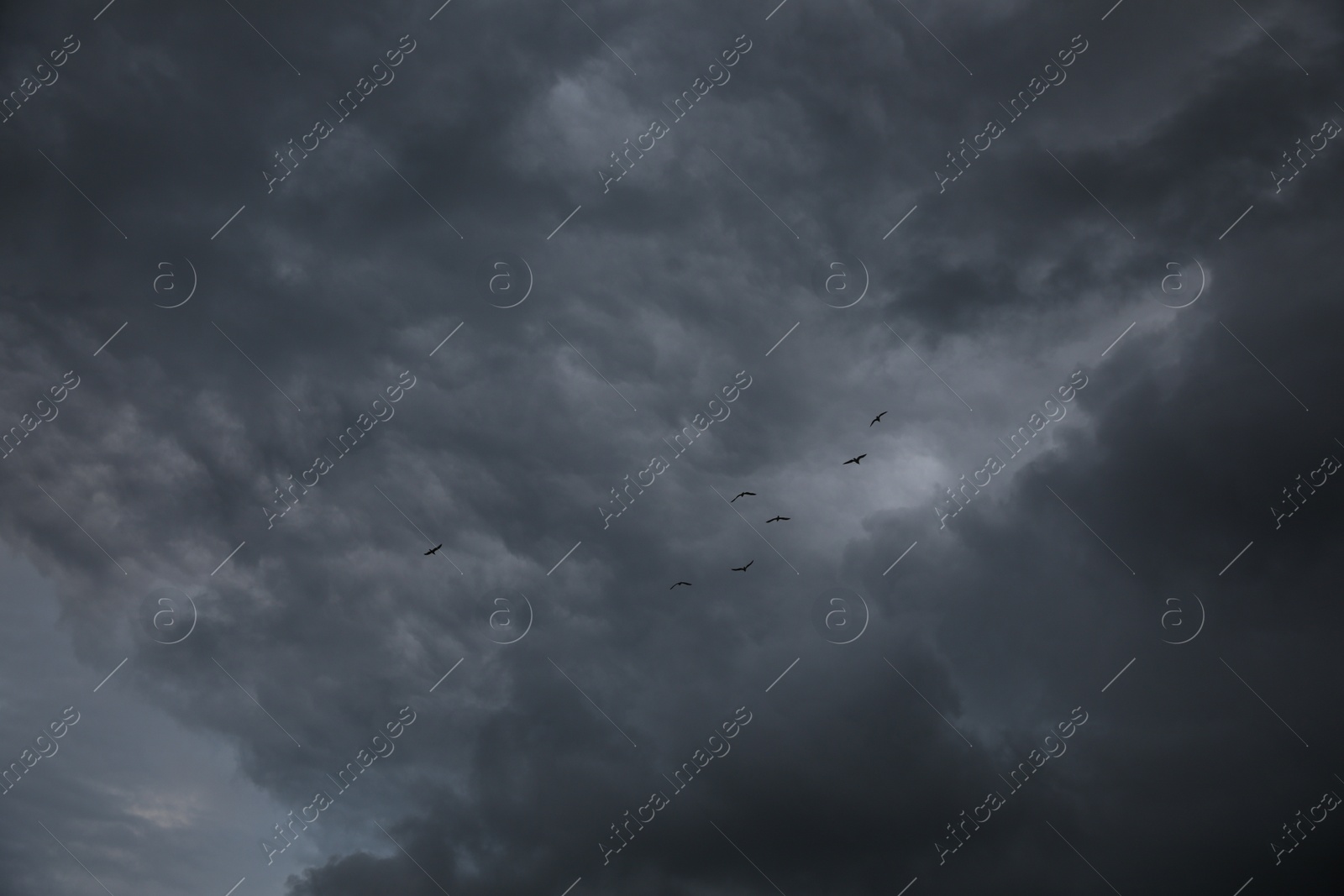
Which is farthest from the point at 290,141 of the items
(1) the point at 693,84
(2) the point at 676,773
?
(2) the point at 676,773

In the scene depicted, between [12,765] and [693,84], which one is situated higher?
[693,84]

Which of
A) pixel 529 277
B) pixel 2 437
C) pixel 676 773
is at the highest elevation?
pixel 2 437

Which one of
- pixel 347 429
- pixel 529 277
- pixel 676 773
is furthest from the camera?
pixel 676 773

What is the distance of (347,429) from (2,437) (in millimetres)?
28810

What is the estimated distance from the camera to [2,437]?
248 ft

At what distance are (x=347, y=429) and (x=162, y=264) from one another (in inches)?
787

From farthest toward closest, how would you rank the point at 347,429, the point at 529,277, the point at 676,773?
the point at 676,773 → the point at 347,429 → the point at 529,277

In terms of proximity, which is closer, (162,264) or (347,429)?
(162,264)

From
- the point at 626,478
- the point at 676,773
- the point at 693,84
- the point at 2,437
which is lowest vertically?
the point at 676,773

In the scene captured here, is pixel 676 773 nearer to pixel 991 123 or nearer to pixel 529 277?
pixel 529 277

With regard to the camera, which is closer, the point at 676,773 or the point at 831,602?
the point at 831,602

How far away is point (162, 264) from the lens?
73.4 metres

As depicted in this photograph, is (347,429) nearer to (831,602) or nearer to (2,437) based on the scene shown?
(2,437)

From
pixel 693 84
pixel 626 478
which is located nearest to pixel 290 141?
pixel 693 84
